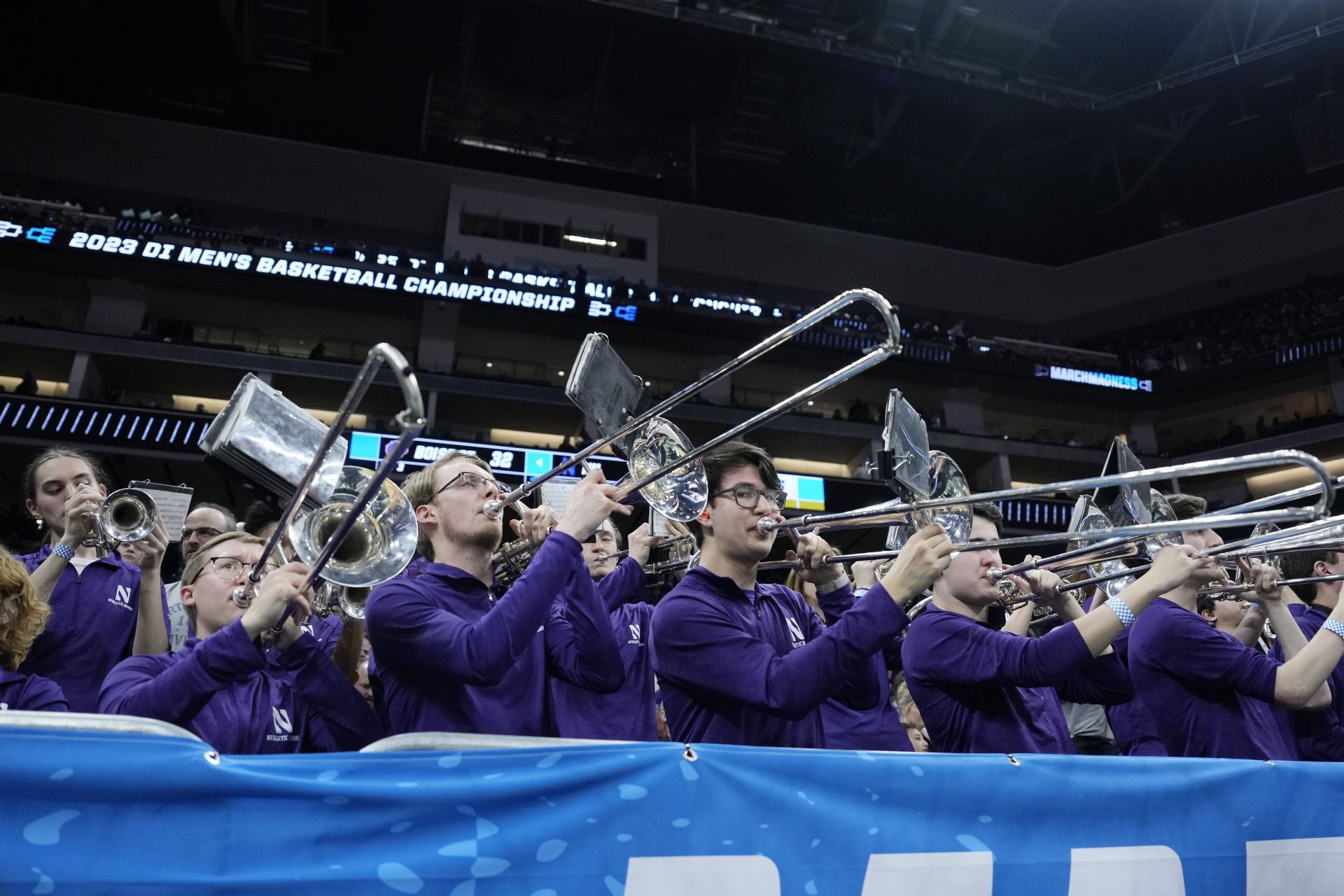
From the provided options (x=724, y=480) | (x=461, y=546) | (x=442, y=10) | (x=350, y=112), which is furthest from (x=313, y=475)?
(x=350, y=112)

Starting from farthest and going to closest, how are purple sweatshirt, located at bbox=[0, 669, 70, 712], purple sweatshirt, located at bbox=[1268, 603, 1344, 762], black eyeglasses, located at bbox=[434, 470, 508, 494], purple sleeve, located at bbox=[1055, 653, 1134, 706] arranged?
purple sweatshirt, located at bbox=[1268, 603, 1344, 762]
purple sleeve, located at bbox=[1055, 653, 1134, 706]
black eyeglasses, located at bbox=[434, 470, 508, 494]
purple sweatshirt, located at bbox=[0, 669, 70, 712]

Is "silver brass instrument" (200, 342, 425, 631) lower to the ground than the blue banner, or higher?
higher

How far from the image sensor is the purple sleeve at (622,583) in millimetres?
3656

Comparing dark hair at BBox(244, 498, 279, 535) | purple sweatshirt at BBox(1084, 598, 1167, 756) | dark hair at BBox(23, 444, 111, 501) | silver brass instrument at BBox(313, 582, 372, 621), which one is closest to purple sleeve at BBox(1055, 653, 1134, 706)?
purple sweatshirt at BBox(1084, 598, 1167, 756)

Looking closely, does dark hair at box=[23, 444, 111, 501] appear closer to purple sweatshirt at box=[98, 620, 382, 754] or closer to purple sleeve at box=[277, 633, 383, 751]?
purple sweatshirt at box=[98, 620, 382, 754]

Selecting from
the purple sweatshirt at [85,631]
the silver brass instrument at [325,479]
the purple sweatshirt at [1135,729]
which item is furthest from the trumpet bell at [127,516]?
the purple sweatshirt at [1135,729]

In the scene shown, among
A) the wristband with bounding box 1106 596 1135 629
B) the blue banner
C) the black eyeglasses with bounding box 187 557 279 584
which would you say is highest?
the black eyeglasses with bounding box 187 557 279 584

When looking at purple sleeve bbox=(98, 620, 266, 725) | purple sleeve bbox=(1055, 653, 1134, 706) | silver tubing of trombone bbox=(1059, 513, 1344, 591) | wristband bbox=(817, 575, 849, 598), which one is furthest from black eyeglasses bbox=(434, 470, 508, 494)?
purple sleeve bbox=(1055, 653, 1134, 706)

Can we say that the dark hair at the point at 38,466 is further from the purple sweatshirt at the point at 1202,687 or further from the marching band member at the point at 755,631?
the purple sweatshirt at the point at 1202,687

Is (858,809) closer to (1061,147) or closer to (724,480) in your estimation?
(724,480)

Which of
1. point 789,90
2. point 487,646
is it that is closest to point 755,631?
point 487,646

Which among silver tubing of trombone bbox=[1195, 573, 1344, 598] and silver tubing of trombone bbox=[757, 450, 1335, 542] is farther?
silver tubing of trombone bbox=[1195, 573, 1344, 598]

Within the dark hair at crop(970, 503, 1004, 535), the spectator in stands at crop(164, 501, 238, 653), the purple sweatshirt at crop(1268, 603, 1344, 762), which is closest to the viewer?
the dark hair at crop(970, 503, 1004, 535)

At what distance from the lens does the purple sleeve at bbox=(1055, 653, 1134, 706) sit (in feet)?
10.4
